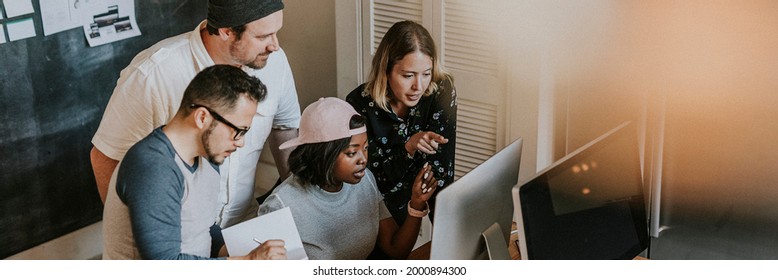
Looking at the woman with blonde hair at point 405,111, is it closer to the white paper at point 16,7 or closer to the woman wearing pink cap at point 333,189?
the woman wearing pink cap at point 333,189

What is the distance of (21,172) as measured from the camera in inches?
95.0

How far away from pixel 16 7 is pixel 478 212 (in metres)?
1.22

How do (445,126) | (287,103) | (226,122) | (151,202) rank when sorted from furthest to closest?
(445,126) < (287,103) < (226,122) < (151,202)

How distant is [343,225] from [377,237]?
0.34ft

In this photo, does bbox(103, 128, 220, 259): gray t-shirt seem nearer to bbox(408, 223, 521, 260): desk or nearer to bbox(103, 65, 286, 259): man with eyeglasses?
bbox(103, 65, 286, 259): man with eyeglasses

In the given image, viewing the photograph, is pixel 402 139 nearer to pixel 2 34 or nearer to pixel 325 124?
pixel 325 124

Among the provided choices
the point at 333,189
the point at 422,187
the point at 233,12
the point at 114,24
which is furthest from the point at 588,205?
the point at 114,24

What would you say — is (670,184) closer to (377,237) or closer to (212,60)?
(377,237)

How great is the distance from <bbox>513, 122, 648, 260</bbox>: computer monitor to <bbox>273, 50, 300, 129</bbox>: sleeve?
0.70 m

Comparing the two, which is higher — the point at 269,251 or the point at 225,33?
the point at 225,33

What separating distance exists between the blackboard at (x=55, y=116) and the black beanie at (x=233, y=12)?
1.58 ft

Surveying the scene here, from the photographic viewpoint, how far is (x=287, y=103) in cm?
211

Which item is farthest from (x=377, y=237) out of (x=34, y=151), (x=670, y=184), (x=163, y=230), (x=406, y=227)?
(x=34, y=151)

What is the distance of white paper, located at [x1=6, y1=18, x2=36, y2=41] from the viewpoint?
2.25 meters
